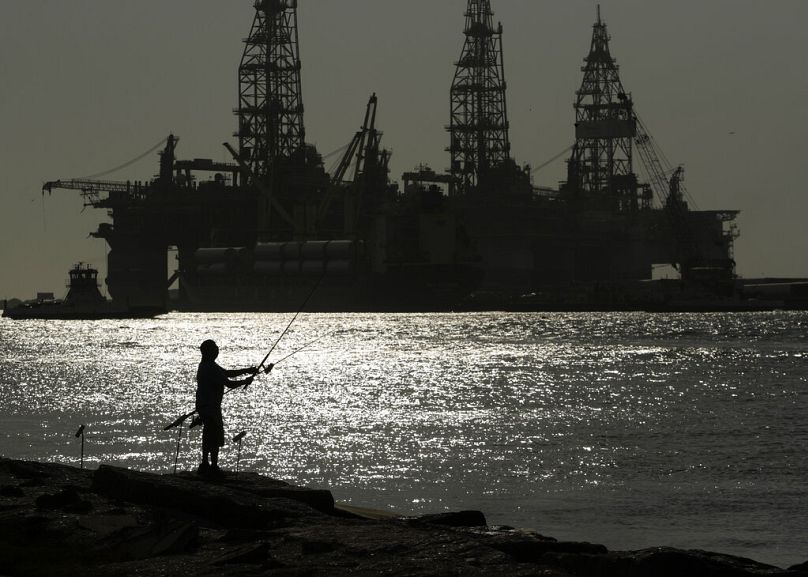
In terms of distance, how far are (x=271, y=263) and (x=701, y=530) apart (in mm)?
172167

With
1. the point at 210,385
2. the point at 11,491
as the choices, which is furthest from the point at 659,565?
the point at 11,491

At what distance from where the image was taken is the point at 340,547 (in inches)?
Answer: 556

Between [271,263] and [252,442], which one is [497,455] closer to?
[252,442]

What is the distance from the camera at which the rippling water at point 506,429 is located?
24406 millimetres

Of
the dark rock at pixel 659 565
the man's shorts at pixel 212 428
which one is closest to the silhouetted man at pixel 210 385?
the man's shorts at pixel 212 428

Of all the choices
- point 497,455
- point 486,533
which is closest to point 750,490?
point 497,455

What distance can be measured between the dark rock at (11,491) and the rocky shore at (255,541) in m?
0.03

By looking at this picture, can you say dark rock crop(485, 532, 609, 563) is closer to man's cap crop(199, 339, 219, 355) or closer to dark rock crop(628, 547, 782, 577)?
dark rock crop(628, 547, 782, 577)

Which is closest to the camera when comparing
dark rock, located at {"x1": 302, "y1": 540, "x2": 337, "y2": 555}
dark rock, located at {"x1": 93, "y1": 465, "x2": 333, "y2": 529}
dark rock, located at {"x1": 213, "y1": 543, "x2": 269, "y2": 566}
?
dark rock, located at {"x1": 213, "y1": 543, "x2": 269, "y2": 566}

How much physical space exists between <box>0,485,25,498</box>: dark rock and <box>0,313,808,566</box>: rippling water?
26.4 ft

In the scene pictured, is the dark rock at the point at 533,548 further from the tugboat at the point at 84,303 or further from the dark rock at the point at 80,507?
the tugboat at the point at 84,303

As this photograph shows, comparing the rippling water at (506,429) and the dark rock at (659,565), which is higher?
the dark rock at (659,565)

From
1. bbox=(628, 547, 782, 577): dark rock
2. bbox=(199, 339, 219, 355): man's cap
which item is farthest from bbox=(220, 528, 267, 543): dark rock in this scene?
bbox=(628, 547, 782, 577): dark rock

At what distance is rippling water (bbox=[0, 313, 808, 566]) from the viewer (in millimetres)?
24406
